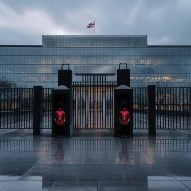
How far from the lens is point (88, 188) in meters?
8.89

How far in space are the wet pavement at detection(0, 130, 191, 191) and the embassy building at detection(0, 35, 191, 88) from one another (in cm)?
10395

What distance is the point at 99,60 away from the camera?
123m

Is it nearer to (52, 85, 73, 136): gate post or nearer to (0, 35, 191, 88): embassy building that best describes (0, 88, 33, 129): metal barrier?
(52, 85, 73, 136): gate post

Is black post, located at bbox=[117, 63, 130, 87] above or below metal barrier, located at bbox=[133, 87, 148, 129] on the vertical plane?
above

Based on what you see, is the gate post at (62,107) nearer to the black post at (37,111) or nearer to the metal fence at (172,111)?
the black post at (37,111)

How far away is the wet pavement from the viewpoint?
920 cm

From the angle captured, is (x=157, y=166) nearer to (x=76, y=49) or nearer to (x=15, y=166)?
(x=15, y=166)

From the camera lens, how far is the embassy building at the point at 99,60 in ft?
392

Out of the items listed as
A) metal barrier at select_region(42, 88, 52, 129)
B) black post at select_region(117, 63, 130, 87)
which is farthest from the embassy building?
black post at select_region(117, 63, 130, 87)

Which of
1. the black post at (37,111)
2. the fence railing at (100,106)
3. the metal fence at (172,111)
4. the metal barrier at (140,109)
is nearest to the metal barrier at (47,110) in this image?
the fence railing at (100,106)

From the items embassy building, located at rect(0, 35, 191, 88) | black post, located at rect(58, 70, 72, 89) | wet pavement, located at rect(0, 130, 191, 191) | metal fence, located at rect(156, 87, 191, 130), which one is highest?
embassy building, located at rect(0, 35, 191, 88)

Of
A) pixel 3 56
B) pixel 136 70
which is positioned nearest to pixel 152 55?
pixel 136 70

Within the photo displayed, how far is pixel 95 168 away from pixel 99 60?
11214cm

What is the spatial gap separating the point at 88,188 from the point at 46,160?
4.19 meters
